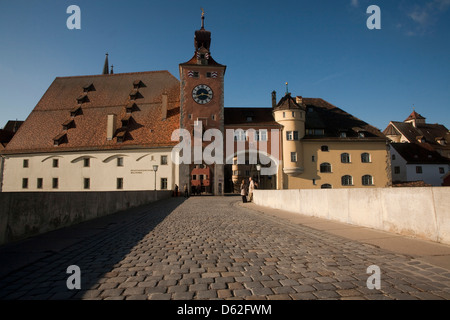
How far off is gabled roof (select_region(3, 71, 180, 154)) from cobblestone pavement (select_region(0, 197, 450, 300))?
34.2m

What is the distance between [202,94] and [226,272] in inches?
1513

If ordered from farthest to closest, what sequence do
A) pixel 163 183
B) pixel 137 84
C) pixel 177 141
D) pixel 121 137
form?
Result: pixel 137 84
pixel 121 137
pixel 163 183
pixel 177 141

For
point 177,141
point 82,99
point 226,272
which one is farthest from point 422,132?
point 226,272

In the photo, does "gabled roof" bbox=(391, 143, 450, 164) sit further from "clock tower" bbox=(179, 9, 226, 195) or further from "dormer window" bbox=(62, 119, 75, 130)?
"dormer window" bbox=(62, 119, 75, 130)

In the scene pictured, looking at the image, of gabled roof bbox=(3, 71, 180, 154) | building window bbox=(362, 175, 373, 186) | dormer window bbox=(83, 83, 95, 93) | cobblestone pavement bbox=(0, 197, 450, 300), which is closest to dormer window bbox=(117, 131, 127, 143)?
gabled roof bbox=(3, 71, 180, 154)

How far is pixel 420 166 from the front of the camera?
2056 inches

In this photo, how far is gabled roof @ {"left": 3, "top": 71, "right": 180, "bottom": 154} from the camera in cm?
4122

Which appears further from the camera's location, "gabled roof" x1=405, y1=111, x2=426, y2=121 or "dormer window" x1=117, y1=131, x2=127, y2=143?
"gabled roof" x1=405, y1=111, x2=426, y2=121

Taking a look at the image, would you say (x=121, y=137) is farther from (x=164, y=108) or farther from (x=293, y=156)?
(x=293, y=156)

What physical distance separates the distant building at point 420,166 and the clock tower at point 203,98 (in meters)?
35.9

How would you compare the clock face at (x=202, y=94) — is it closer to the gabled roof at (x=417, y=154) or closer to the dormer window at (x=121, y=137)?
the dormer window at (x=121, y=137)

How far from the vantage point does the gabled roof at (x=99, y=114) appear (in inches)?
1623
